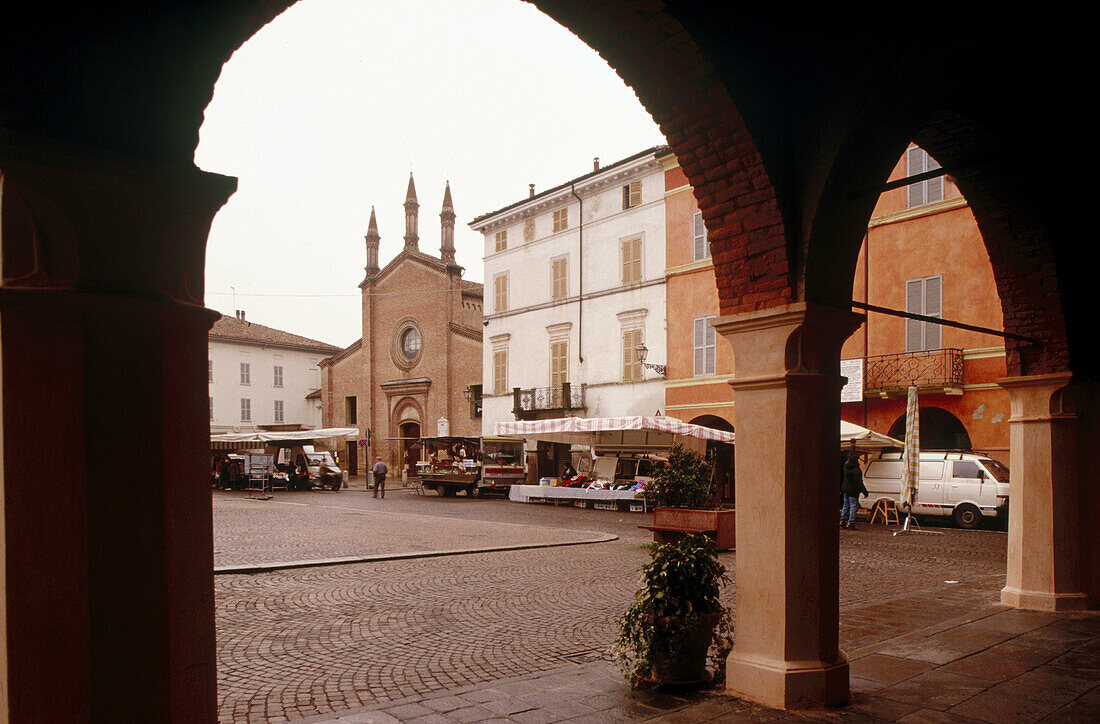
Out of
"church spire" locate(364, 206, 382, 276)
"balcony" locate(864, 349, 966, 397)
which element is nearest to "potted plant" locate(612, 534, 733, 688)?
"balcony" locate(864, 349, 966, 397)

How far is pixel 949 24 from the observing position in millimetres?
4316

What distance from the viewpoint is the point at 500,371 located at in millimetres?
30047

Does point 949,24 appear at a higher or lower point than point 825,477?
higher

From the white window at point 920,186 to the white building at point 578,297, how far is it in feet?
24.1

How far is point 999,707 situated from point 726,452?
17544 millimetres

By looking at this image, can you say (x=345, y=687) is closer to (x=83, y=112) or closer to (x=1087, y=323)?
(x=83, y=112)

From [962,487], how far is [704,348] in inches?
327

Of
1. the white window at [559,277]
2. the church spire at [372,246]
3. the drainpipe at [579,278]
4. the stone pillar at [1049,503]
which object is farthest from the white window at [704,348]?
the church spire at [372,246]

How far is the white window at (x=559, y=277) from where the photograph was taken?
1062 inches

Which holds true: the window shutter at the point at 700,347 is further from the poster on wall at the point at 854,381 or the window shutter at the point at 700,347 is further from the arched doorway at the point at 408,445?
the arched doorway at the point at 408,445

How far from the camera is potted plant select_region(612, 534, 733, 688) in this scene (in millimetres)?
4438

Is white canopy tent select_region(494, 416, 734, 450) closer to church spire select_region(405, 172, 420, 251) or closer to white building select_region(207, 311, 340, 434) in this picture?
church spire select_region(405, 172, 420, 251)

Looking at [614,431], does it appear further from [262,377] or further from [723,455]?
[262,377]

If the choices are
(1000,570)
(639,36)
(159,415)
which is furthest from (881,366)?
(159,415)
